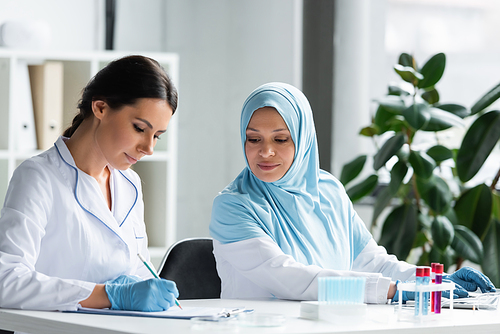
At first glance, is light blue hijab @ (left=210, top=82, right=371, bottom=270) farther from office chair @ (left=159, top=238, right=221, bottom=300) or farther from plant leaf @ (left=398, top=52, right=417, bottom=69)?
plant leaf @ (left=398, top=52, right=417, bottom=69)

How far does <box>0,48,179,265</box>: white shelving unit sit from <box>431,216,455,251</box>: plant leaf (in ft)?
4.08

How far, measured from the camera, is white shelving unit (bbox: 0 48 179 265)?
2.78m

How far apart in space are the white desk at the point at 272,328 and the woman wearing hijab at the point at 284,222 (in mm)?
193

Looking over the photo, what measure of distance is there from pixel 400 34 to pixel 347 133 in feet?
1.82

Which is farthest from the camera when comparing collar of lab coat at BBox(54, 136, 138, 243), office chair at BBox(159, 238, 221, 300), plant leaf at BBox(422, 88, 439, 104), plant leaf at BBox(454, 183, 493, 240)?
plant leaf at BBox(422, 88, 439, 104)

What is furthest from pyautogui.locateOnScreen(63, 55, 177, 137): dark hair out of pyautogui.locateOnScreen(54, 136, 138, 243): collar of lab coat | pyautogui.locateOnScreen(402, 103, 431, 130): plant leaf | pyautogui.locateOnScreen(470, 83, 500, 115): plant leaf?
pyautogui.locateOnScreen(470, 83, 500, 115): plant leaf

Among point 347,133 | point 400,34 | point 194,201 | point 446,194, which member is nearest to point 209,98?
point 194,201

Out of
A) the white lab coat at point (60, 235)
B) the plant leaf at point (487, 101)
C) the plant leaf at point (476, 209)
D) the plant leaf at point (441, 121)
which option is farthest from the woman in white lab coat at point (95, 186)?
the plant leaf at point (476, 209)

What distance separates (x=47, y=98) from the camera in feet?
9.25

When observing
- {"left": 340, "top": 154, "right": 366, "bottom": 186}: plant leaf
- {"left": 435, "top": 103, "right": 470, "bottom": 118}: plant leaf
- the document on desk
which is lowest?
the document on desk

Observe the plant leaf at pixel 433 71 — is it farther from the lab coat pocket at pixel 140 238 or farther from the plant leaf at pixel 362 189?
the lab coat pocket at pixel 140 238

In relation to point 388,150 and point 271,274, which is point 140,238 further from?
point 388,150

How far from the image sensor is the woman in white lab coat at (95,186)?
1405 millimetres

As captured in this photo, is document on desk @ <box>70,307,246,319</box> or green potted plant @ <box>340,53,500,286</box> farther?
green potted plant @ <box>340,53,500,286</box>
